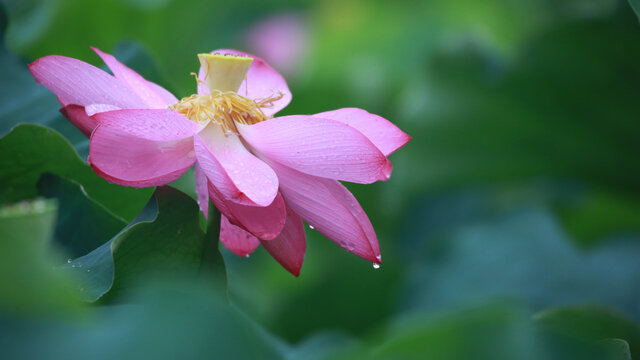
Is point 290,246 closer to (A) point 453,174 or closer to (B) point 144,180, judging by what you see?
(B) point 144,180

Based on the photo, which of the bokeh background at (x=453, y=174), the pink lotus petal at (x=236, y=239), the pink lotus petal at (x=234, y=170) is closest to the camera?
the pink lotus petal at (x=234, y=170)

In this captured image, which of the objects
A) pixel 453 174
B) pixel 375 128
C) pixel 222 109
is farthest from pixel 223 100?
pixel 453 174

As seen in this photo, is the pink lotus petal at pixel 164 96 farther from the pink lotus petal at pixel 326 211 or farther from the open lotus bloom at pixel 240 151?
the pink lotus petal at pixel 326 211

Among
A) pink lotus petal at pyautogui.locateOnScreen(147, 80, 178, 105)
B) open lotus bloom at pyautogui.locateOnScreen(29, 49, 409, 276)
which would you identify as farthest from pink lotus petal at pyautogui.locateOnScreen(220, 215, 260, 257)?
pink lotus petal at pyautogui.locateOnScreen(147, 80, 178, 105)

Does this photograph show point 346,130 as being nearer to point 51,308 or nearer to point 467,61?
point 51,308

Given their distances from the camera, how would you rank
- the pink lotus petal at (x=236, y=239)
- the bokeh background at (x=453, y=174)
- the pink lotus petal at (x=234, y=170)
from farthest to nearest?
the bokeh background at (x=453, y=174), the pink lotus petal at (x=236, y=239), the pink lotus petal at (x=234, y=170)

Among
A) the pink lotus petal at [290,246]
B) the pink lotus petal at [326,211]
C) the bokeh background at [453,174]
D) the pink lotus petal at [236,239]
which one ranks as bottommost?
the bokeh background at [453,174]

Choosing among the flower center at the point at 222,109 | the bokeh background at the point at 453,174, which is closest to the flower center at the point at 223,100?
the flower center at the point at 222,109

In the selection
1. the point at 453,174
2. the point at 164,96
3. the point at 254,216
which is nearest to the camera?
the point at 254,216

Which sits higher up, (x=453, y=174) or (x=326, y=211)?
(x=326, y=211)
